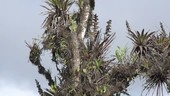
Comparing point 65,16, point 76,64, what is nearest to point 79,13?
point 65,16

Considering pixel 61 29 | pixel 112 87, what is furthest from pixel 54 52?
pixel 112 87

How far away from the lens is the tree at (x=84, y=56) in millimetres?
25469

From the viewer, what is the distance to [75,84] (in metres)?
25.3

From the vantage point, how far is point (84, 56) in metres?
26.2

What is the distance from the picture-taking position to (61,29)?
88.2 ft

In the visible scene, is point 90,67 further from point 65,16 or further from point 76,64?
point 65,16

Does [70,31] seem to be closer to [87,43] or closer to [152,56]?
[87,43]

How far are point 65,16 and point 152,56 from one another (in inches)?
136

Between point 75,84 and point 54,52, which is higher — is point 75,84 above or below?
below

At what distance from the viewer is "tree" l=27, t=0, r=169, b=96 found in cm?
2547

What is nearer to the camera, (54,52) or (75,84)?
(75,84)

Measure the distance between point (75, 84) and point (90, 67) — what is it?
90 centimetres

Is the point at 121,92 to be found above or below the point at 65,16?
below

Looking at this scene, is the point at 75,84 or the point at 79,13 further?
the point at 79,13
